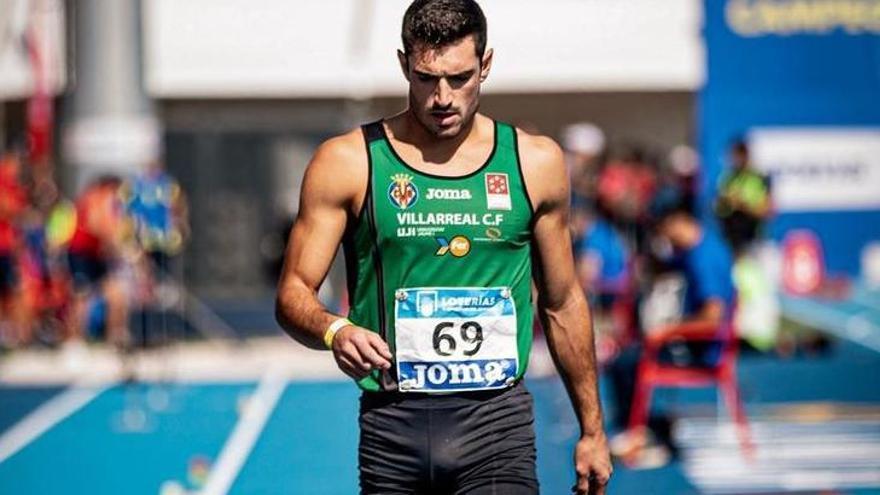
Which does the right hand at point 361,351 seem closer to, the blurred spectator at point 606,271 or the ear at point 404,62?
the ear at point 404,62

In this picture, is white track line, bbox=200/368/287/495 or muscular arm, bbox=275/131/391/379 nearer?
muscular arm, bbox=275/131/391/379

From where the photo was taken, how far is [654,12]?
2591cm

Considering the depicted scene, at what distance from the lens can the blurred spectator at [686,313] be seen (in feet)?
36.8

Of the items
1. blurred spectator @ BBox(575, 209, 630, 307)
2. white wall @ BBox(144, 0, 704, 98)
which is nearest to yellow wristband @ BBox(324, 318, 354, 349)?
blurred spectator @ BBox(575, 209, 630, 307)

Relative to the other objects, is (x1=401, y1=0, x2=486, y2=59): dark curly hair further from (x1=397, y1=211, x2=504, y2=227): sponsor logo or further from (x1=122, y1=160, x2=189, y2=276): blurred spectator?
(x1=122, y1=160, x2=189, y2=276): blurred spectator

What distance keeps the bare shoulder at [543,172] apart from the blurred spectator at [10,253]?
13429 mm

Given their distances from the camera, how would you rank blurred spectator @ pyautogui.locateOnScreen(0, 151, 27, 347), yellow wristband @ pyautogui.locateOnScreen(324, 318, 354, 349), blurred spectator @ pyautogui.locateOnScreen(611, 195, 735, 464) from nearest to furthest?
yellow wristband @ pyautogui.locateOnScreen(324, 318, 354, 349) → blurred spectator @ pyautogui.locateOnScreen(611, 195, 735, 464) → blurred spectator @ pyautogui.locateOnScreen(0, 151, 27, 347)

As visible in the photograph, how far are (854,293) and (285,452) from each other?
13.4m

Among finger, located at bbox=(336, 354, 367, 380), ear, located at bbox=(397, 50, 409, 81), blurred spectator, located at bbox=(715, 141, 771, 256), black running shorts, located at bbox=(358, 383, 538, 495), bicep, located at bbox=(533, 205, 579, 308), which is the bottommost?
blurred spectator, located at bbox=(715, 141, 771, 256)

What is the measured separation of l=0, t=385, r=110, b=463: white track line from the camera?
12.9m

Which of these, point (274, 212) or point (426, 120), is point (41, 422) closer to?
point (426, 120)

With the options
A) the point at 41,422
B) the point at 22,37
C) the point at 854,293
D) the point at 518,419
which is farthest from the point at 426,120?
the point at 854,293

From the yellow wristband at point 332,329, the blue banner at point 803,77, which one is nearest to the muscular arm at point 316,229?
the yellow wristband at point 332,329

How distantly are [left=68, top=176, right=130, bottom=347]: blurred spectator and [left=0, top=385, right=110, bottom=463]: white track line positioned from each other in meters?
0.63
